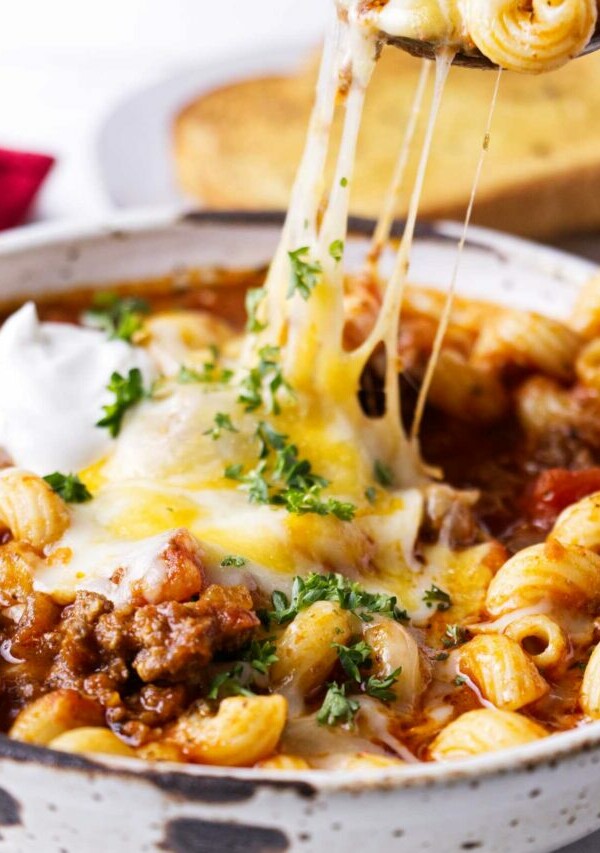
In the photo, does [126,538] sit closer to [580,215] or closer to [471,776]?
[471,776]

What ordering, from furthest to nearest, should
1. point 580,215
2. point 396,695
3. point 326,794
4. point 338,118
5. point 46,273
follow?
point 580,215 → point 338,118 → point 46,273 → point 396,695 → point 326,794

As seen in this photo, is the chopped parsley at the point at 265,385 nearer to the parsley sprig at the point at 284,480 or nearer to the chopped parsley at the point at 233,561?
the parsley sprig at the point at 284,480

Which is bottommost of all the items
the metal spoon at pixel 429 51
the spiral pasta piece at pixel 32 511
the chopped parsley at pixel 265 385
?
the spiral pasta piece at pixel 32 511

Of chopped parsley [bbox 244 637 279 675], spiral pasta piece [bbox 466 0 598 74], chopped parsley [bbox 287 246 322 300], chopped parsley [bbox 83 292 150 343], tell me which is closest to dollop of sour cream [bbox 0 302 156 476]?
chopped parsley [bbox 83 292 150 343]

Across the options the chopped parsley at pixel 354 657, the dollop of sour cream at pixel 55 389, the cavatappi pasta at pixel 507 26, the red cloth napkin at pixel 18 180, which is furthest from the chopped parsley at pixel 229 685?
the red cloth napkin at pixel 18 180

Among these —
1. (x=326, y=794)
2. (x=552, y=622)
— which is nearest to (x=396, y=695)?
(x=552, y=622)

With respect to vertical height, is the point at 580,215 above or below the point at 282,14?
below
